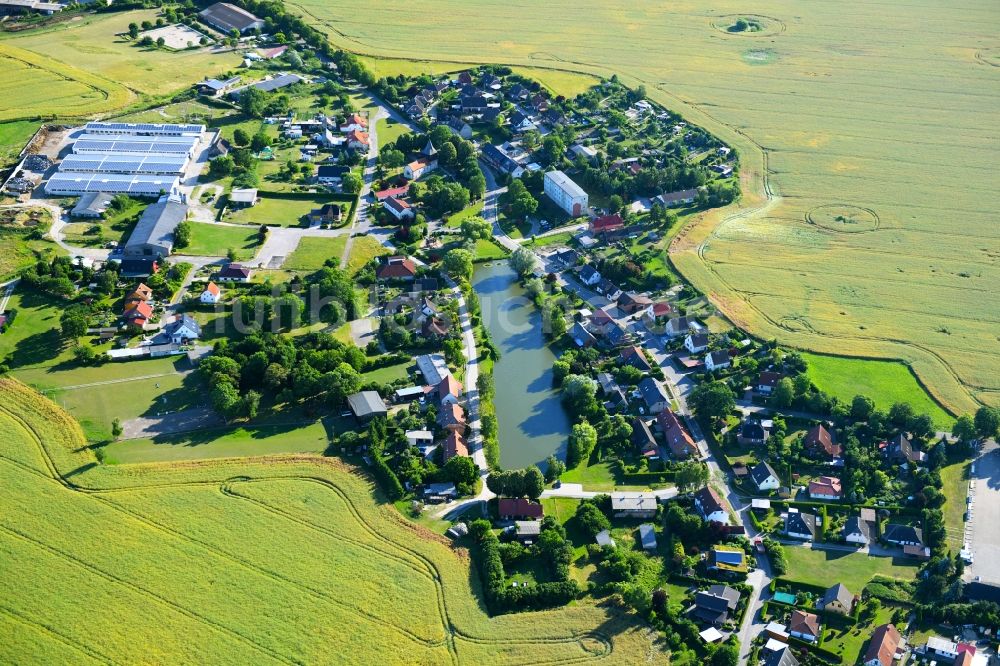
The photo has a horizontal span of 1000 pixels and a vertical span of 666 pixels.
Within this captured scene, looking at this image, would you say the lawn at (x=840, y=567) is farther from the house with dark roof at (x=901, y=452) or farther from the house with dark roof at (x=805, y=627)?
the house with dark roof at (x=901, y=452)

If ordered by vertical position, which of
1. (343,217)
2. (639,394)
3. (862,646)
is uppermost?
(343,217)

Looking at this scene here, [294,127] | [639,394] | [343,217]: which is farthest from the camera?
[294,127]

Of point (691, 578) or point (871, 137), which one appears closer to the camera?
point (691, 578)

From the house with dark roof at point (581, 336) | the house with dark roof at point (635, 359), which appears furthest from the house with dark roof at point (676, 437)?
the house with dark roof at point (581, 336)

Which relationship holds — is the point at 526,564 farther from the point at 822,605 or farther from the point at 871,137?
the point at 871,137

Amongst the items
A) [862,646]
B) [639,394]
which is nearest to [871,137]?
[639,394]

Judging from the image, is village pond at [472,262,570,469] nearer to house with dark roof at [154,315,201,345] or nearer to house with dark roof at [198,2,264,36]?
house with dark roof at [154,315,201,345]
